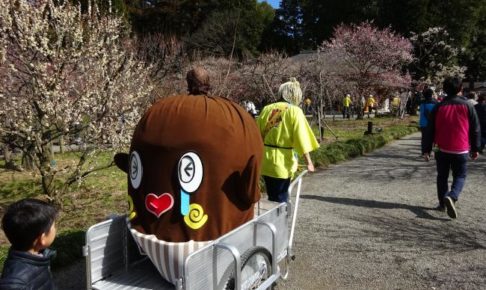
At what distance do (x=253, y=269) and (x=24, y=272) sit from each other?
1472mm

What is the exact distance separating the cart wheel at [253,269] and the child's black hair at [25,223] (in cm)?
116

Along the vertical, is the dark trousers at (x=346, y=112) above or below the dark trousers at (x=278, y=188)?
below

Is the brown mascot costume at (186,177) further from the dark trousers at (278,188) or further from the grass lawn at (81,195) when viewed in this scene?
the grass lawn at (81,195)

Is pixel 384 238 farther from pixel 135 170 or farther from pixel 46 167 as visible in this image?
pixel 46 167

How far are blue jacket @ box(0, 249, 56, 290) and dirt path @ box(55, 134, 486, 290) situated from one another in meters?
1.52

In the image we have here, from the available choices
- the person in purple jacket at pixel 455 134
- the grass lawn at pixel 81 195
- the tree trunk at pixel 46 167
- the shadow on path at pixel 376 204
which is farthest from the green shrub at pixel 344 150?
the tree trunk at pixel 46 167

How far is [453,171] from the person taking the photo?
5.36 m

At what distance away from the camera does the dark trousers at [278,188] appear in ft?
13.5

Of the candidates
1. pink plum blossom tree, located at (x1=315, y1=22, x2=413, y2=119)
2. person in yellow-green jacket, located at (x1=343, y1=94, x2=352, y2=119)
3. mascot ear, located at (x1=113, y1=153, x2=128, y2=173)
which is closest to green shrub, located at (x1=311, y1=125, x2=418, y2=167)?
mascot ear, located at (x1=113, y1=153, x2=128, y2=173)

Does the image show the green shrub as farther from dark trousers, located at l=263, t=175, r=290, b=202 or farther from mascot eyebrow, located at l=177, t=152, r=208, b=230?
mascot eyebrow, located at l=177, t=152, r=208, b=230

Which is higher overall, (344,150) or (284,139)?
(284,139)

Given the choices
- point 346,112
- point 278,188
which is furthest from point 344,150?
point 346,112

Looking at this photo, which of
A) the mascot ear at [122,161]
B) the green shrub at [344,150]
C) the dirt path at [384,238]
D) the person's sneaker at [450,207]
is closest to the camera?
the mascot ear at [122,161]

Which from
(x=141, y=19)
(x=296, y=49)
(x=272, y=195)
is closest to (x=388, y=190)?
(x=272, y=195)
